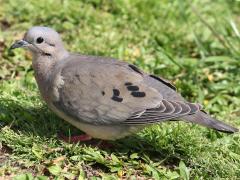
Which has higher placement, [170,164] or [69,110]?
[69,110]

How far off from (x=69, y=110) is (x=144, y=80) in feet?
2.22

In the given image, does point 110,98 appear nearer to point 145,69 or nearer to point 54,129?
point 54,129

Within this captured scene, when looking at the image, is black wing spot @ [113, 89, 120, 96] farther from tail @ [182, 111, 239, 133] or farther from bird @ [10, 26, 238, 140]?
tail @ [182, 111, 239, 133]

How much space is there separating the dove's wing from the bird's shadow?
35 cm

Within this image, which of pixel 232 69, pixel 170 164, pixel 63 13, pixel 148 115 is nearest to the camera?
pixel 148 115

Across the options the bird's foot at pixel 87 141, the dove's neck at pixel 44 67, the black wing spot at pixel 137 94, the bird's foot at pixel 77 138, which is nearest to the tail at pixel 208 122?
the black wing spot at pixel 137 94

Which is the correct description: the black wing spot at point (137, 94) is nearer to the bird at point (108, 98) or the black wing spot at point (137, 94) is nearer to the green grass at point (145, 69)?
the bird at point (108, 98)

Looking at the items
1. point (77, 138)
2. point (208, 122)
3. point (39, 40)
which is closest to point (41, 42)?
point (39, 40)

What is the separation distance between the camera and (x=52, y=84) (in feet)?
15.9

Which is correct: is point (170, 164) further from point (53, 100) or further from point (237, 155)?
point (53, 100)

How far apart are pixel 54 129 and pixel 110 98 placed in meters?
0.68

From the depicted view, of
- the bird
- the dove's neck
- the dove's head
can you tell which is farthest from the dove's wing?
the dove's head

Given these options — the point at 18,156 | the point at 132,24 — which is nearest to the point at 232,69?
the point at 132,24

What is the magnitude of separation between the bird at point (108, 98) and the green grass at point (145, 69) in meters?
0.26
